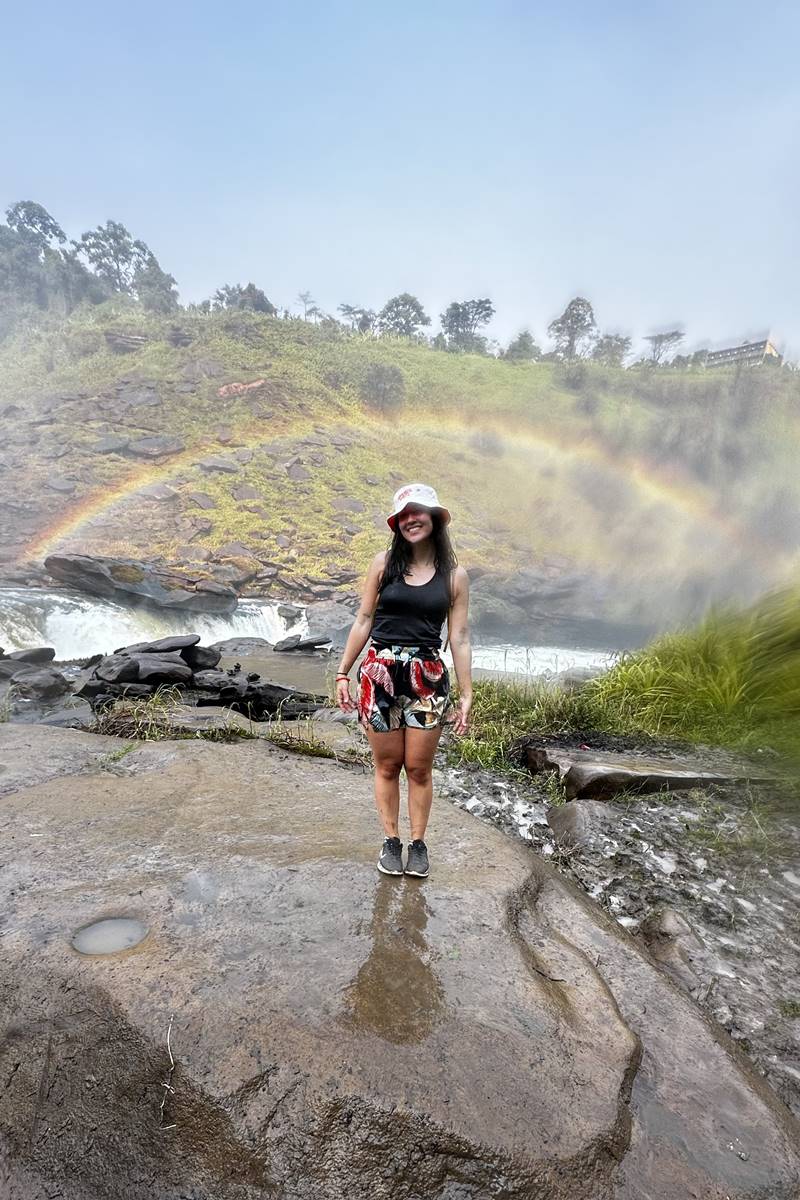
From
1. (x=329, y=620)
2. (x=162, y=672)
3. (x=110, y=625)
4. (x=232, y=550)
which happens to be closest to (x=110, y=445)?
(x=232, y=550)

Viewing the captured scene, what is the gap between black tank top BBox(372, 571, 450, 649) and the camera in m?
2.58

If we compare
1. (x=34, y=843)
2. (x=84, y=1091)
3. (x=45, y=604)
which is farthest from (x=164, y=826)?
(x=45, y=604)

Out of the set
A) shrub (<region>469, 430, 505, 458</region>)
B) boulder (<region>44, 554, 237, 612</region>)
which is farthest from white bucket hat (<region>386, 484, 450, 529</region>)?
shrub (<region>469, 430, 505, 458</region>)

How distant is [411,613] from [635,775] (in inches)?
109

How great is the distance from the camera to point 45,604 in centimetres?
1512

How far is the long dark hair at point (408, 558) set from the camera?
2.63m

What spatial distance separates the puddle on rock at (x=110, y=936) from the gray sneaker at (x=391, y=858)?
104cm

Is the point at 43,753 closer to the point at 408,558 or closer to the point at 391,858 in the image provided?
the point at 391,858

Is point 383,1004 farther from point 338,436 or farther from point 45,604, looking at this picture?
point 338,436

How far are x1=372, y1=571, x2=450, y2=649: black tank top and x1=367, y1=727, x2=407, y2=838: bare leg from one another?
0.42 meters

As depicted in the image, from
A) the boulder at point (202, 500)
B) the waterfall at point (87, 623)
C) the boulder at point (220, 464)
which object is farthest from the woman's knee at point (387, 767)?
the boulder at point (220, 464)

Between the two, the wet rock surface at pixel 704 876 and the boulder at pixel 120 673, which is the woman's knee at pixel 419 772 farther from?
the boulder at pixel 120 673

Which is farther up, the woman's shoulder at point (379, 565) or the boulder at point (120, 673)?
the woman's shoulder at point (379, 565)

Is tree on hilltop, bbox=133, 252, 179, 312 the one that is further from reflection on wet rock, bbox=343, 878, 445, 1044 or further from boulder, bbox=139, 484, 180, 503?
reflection on wet rock, bbox=343, 878, 445, 1044
